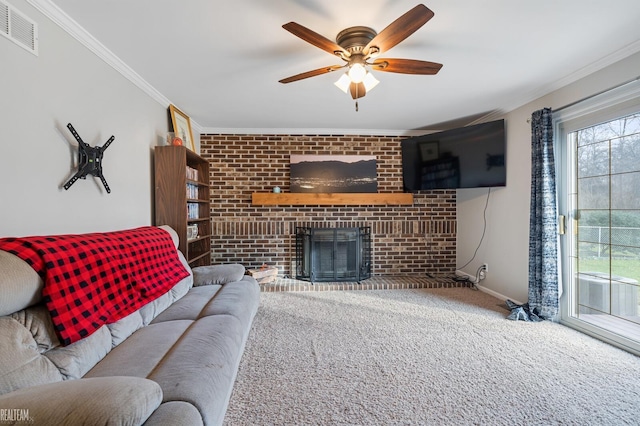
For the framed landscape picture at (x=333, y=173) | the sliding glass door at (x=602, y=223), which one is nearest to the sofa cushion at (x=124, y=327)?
the framed landscape picture at (x=333, y=173)

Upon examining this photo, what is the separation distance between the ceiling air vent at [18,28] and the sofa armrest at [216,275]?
5.74 feet

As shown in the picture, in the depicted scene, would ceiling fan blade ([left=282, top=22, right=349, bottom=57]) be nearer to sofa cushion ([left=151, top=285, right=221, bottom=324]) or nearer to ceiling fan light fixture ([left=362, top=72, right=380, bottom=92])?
ceiling fan light fixture ([left=362, top=72, right=380, bottom=92])

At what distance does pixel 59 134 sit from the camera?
1.65 meters

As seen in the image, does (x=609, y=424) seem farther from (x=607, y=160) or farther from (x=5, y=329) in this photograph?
(x=5, y=329)

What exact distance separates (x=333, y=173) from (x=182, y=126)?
1.95 metres

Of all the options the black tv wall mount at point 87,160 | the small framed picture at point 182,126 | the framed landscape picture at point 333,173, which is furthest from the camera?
the framed landscape picture at point 333,173

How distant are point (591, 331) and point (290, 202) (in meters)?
3.23

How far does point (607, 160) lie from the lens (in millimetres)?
2270

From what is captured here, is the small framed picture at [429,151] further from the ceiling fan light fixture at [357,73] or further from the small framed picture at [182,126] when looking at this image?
the small framed picture at [182,126]

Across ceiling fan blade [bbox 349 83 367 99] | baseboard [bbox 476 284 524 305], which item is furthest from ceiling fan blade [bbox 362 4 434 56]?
baseboard [bbox 476 284 524 305]

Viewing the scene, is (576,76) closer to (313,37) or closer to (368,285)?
(313,37)

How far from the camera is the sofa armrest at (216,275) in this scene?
2451 mm

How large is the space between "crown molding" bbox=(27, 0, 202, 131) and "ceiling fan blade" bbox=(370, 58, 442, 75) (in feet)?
6.00

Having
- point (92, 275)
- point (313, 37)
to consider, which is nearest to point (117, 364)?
point (92, 275)
